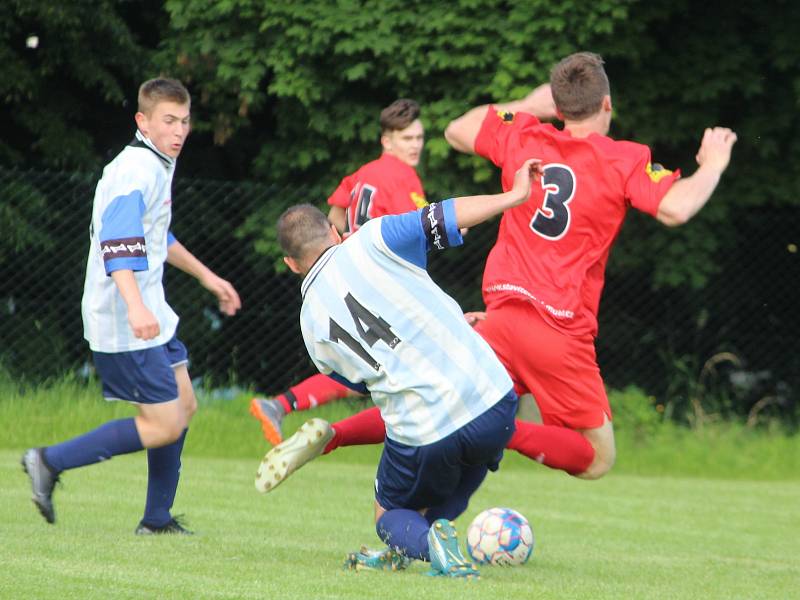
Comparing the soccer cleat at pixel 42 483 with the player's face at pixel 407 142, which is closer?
the soccer cleat at pixel 42 483

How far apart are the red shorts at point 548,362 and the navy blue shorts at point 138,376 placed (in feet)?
4.52

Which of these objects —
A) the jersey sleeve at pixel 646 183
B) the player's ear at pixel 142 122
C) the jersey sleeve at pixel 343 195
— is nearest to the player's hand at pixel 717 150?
the jersey sleeve at pixel 646 183

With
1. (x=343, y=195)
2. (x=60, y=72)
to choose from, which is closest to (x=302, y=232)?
(x=343, y=195)

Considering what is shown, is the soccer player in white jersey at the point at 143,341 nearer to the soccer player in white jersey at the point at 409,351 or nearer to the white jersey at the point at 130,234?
the white jersey at the point at 130,234

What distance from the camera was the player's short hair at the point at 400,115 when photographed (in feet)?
29.1

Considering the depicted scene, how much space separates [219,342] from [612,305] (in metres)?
3.69

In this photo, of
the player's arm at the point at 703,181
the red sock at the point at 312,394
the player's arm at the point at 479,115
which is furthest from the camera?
the red sock at the point at 312,394

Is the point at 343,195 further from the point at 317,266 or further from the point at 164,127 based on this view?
the point at 317,266

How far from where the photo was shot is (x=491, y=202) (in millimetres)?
4512

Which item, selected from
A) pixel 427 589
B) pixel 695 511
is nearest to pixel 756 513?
pixel 695 511

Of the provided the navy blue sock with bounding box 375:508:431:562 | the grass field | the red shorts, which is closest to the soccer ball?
the grass field

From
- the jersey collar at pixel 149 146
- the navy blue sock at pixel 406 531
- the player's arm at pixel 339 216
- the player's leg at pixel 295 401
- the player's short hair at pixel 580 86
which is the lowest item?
the player's arm at pixel 339 216

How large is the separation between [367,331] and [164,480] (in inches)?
68.8

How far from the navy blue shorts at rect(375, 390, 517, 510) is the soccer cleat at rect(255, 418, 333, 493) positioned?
279mm
